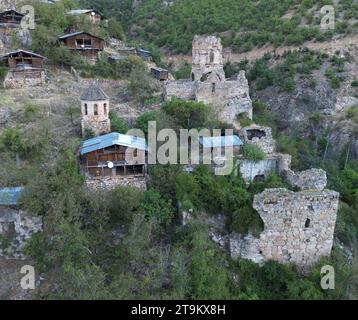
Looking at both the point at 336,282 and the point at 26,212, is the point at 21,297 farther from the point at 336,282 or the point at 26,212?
the point at 336,282

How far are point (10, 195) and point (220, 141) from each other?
35.9ft

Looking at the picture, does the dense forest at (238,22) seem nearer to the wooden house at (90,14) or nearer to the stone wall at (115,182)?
the wooden house at (90,14)

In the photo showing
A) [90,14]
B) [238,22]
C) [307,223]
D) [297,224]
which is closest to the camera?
[297,224]

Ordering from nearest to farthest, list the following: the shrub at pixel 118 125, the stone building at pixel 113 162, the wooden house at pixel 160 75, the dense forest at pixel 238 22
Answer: the stone building at pixel 113 162 → the shrub at pixel 118 125 → the wooden house at pixel 160 75 → the dense forest at pixel 238 22

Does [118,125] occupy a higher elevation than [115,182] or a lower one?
higher

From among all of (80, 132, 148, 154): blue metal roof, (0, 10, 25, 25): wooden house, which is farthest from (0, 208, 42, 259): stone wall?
(0, 10, 25, 25): wooden house

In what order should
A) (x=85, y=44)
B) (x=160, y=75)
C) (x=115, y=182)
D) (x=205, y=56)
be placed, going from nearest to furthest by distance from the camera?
(x=115, y=182), (x=205, y=56), (x=160, y=75), (x=85, y=44)

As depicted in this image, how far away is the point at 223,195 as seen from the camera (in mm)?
19797

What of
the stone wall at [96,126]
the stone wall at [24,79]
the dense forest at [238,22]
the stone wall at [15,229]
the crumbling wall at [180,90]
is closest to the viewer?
the stone wall at [15,229]

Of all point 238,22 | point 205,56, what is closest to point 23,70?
point 205,56

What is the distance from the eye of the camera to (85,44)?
34.5 m

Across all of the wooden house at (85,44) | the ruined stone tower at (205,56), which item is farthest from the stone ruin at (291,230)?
the wooden house at (85,44)

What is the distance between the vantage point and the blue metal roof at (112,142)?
2055cm

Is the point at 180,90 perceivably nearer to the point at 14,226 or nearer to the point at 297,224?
the point at 297,224
